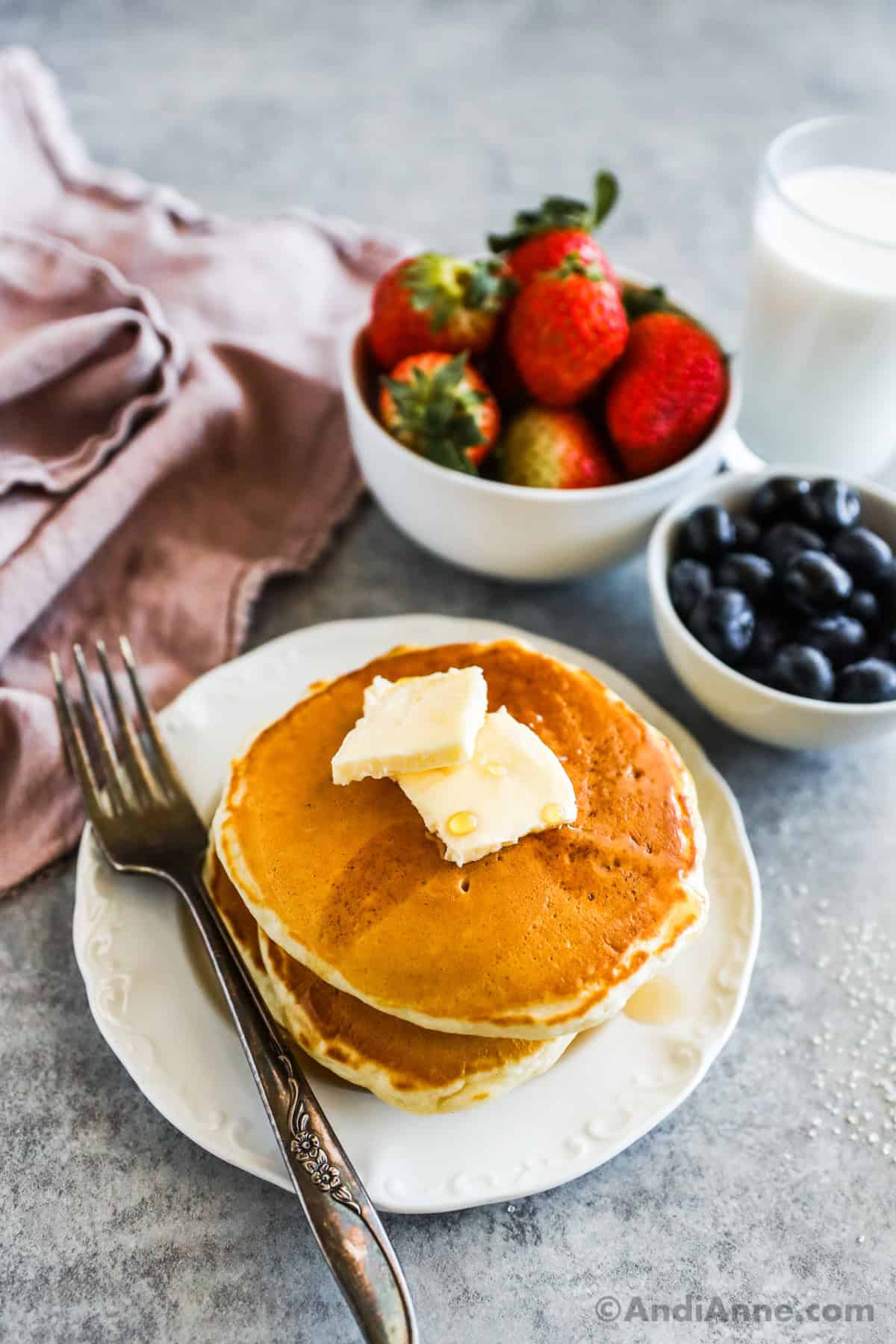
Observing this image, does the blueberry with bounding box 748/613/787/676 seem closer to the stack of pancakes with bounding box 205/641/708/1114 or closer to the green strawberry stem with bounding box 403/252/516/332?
the stack of pancakes with bounding box 205/641/708/1114

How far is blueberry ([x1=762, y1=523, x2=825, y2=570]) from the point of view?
1392 millimetres

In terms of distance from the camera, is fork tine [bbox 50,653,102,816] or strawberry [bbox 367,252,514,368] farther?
strawberry [bbox 367,252,514,368]

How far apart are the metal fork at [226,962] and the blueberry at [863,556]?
84 cm

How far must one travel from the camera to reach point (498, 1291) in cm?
103

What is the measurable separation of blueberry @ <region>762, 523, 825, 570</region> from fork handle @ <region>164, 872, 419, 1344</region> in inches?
31.5

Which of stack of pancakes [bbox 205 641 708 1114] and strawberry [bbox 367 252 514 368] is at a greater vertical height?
strawberry [bbox 367 252 514 368]

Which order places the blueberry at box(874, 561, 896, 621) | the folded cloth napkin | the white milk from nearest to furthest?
the blueberry at box(874, 561, 896, 621) < the folded cloth napkin < the white milk

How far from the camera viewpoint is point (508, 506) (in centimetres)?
145

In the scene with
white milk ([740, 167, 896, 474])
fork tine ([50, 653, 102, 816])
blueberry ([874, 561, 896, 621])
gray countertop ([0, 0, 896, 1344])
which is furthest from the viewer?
white milk ([740, 167, 896, 474])

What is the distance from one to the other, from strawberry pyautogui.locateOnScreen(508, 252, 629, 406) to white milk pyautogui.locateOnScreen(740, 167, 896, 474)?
32cm

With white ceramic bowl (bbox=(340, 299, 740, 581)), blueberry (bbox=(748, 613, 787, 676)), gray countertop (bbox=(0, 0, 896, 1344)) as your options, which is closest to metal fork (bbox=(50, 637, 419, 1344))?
gray countertop (bbox=(0, 0, 896, 1344))

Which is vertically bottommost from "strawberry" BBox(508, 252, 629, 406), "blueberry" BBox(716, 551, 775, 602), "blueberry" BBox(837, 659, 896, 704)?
"blueberry" BBox(837, 659, 896, 704)

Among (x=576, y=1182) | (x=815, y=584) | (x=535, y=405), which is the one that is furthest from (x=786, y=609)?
(x=576, y=1182)

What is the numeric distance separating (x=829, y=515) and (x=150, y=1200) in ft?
3.58
